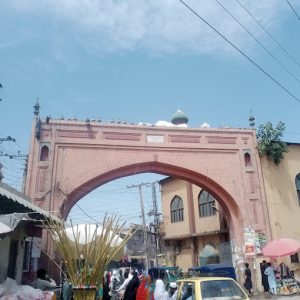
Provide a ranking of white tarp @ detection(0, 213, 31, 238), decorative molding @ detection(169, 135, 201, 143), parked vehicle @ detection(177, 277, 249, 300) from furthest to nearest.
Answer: decorative molding @ detection(169, 135, 201, 143), parked vehicle @ detection(177, 277, 249, 300), white tarp @ detection(0, 213, 31, 238)

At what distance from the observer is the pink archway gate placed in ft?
53.6

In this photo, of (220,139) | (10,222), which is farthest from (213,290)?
(220,139)

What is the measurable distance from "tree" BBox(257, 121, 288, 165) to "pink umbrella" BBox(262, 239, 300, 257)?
519cm

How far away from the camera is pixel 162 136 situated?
18.3m

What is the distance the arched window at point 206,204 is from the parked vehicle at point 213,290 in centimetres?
1613

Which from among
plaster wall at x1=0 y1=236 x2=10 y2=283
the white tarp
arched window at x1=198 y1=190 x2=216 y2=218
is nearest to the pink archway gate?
arched window at x1=198 y1=190 x2=216 y2=218

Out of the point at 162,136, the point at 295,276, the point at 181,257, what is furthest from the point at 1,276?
the point at 181,257

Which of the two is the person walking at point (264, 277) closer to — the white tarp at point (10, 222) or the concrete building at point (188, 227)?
the concrete building at point (188, 227)

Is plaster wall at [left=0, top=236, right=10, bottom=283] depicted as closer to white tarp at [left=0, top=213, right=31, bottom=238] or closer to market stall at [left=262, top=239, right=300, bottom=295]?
white tarp at [left=0, top=213, right=31, bottom=238]

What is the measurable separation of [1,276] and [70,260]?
4.97 m

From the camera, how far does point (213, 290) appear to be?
7.41 metres

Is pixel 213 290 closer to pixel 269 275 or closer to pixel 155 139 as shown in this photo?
pixel 269 275

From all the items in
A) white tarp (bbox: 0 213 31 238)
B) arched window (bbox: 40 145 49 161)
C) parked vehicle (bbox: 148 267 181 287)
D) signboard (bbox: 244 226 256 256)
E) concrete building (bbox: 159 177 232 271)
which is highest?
arched window (bbox: 40 145 49 161)

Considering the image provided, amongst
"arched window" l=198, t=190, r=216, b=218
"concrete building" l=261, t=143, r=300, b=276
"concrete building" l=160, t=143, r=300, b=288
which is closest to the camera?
"concrete building" l=261, t=143, r=300, b=276
